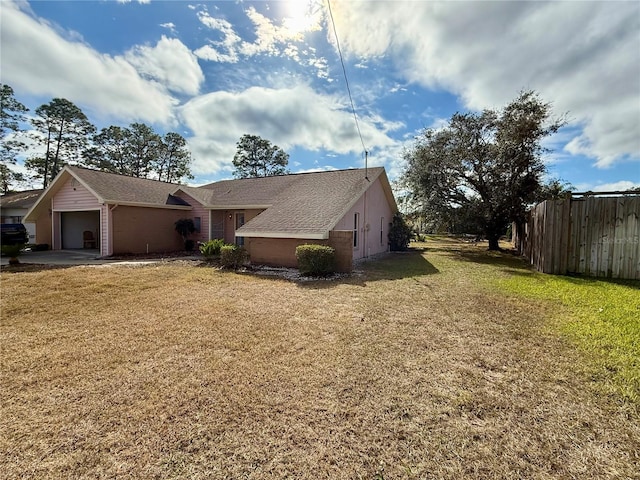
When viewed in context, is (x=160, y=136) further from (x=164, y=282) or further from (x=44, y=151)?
(x=164, y=282)

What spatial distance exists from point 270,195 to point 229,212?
9.06ft

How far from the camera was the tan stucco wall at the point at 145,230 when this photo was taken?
1499cm

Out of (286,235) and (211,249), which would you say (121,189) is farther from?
(286,235)

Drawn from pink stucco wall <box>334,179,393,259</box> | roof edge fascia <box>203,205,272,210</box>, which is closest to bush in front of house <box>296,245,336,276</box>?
pink stucco wall <box>334,179,393,259</box>

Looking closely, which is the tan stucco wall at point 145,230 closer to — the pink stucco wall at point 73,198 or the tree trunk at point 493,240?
the pink stucco wall at point 73,198

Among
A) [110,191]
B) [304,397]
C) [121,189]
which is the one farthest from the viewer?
[121,189]

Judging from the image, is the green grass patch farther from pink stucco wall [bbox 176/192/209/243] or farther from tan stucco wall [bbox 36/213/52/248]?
tan stucco wall [bbox 36/213/52/248]

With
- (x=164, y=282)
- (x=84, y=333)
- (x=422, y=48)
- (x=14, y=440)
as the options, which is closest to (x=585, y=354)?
(x=14, y=440)

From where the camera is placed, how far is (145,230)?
52.7ft

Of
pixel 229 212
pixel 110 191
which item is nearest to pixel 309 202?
pixel 229 212

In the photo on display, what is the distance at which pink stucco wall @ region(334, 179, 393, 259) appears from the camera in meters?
13.2

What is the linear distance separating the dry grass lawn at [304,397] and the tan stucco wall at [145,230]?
9.69 metres

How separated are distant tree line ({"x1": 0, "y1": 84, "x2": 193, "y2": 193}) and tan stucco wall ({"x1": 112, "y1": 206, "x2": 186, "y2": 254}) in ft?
72.0

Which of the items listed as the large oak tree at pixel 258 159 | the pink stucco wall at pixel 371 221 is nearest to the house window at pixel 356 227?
the pink stucco wall at pixel 371 221
